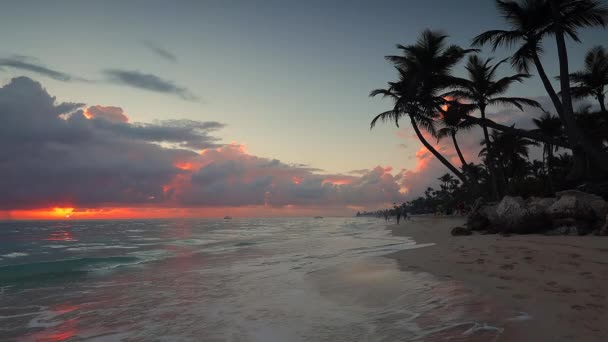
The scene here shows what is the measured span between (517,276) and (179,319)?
661 centimetres

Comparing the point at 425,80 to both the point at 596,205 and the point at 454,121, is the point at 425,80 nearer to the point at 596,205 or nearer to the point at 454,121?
the point at 454,121

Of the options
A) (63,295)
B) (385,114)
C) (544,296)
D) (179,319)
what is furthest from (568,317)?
(385,114)

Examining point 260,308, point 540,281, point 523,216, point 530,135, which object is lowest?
point 260,308

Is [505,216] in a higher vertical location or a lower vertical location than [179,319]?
higher

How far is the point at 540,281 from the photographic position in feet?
20.1

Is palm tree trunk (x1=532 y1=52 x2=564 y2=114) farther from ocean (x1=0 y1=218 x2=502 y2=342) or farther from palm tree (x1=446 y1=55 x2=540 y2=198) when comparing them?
ocean (x1=0 y1=218 x2=502 y2=342)

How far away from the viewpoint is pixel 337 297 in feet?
21.8

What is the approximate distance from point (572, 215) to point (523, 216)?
6.26 feet

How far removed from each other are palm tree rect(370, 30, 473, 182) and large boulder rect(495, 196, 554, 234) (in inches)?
308

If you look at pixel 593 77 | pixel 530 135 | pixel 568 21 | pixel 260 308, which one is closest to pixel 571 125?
pixel 530 135

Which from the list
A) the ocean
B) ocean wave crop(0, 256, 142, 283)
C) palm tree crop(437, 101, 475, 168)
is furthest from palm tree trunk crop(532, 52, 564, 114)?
ocean wave crop(0, 256, 142, 283)

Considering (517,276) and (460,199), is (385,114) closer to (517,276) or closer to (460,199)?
(517,276)

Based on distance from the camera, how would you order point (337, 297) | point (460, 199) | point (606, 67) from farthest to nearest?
1. point (460, 199)
2. point (606, 67)
3. point (337, 297)

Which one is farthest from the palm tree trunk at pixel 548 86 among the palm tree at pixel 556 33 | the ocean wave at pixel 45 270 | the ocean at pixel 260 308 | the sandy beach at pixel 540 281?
the ocean wave at pixel 45 270
